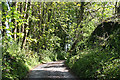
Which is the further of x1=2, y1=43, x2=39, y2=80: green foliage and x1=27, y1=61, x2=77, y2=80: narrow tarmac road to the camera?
x1=27, y1=61, x2=77, y2=80: narrow tarmac road

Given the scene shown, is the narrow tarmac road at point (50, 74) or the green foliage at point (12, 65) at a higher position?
the green foliage at point (12, 65)

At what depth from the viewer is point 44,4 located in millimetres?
18641

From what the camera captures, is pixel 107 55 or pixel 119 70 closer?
pixel 119 70

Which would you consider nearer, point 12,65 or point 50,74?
point 12,65

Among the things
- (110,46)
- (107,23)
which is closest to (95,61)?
(110,46)

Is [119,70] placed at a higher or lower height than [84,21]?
lower

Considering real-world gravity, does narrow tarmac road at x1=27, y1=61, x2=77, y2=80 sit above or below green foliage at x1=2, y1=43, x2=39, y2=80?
below

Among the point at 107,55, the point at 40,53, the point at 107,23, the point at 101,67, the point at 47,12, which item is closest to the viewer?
the point at 101,67

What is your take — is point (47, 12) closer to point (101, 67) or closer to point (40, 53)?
point (40, 53)

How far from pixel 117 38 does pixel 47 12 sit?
14149mm

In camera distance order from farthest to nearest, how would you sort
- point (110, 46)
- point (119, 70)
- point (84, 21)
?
point (84, 21), point (110, 46), point (119, 70)

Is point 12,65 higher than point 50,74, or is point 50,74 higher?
point 12,65

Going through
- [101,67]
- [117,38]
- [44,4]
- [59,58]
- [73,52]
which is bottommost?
[59,58]

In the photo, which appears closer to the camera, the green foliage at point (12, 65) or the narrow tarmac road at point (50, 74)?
the green foliage at point (12, 65)
